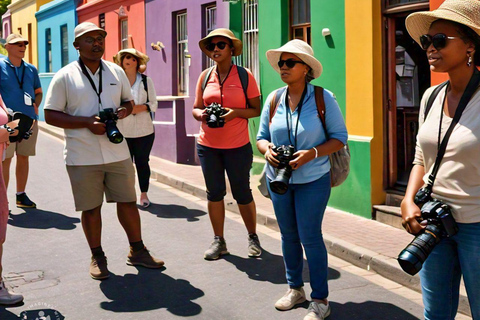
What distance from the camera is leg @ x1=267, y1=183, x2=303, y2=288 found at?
4848 mm

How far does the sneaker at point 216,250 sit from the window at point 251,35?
5650mm

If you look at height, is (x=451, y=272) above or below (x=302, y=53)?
below

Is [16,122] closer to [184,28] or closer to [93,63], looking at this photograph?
[93,63]

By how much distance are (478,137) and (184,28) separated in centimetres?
1199

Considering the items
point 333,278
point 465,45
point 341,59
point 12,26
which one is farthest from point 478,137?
point 12,26

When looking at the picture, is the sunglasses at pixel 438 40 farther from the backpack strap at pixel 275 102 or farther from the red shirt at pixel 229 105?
the red shirt at pixel 229 105

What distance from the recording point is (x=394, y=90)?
8188 millimetres

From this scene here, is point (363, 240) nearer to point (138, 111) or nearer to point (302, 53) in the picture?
point (302, 53)

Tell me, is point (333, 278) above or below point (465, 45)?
below

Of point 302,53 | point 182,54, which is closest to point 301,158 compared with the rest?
point 302,53

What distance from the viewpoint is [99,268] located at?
5879 mm

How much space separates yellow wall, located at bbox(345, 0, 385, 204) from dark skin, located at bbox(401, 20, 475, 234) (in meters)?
4.76

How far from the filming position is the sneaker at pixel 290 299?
199 inches

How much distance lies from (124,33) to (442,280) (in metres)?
16.4
